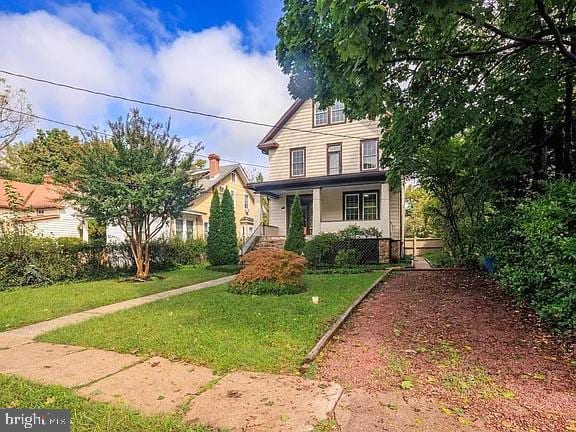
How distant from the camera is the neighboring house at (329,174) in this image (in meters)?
17.0

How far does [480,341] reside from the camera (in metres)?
4.56

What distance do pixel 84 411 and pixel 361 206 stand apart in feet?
53.4

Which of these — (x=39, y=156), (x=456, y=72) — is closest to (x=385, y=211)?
(x=456, y=72)

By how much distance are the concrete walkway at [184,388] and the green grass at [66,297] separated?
2311mm

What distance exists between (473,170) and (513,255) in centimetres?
417

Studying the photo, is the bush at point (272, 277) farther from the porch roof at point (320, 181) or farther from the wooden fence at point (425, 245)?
the wooden fence at point (425, 245)

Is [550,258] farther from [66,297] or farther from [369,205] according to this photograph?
[369,205]

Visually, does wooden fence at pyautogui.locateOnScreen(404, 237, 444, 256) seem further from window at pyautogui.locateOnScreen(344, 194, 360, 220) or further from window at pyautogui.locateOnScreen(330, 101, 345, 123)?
window at pyautogui.locateOnScreen(330, 101, 345, 123)

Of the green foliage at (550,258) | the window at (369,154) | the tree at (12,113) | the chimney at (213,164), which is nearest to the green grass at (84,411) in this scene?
the green foliage at (550,258)

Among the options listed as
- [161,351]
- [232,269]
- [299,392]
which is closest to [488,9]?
[299,392]

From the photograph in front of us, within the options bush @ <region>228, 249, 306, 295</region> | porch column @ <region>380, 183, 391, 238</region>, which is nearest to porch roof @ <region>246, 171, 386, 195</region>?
porch column @ <region>380, 183, 391, 238</region>

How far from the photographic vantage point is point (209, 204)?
2448 centimetres

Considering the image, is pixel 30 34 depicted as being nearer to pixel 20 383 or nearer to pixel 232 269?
pixel 232 269

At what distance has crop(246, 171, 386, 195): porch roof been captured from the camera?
1634cm
